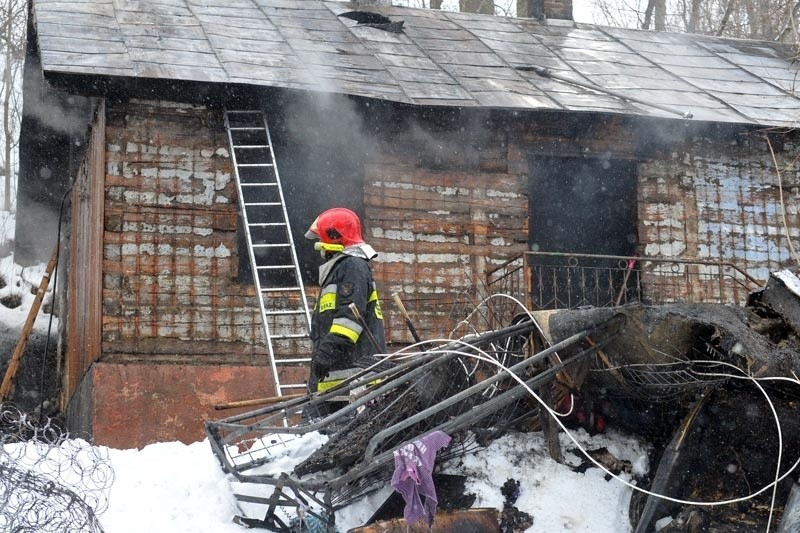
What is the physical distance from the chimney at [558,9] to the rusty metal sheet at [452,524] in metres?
10.2

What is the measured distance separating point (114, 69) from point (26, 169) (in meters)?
5.06

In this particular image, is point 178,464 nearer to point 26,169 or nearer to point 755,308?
point 755,308

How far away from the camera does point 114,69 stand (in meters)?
8.12

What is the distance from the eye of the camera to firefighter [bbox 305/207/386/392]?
18.2ft

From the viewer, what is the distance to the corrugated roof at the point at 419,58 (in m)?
8.69

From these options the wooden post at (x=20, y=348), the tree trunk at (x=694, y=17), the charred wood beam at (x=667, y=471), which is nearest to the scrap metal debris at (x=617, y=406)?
the charred wood beam at (x=667, y=471)

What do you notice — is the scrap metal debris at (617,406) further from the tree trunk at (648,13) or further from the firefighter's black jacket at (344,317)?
the tree trunk at (648,13)

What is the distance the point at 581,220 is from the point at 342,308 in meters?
6.28

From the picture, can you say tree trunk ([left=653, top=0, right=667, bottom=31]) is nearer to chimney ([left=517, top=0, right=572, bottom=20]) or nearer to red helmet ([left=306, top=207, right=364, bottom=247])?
chimney ([left=517, top=0, right=572, bottom=20])

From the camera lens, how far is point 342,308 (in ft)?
18.5

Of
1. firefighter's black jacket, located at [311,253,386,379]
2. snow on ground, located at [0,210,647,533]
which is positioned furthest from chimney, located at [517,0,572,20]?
snow on ground, located at [0,210,647,533]

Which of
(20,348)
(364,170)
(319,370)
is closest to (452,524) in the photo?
(319,370)

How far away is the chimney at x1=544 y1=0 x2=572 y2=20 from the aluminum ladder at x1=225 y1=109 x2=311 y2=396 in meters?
6.01

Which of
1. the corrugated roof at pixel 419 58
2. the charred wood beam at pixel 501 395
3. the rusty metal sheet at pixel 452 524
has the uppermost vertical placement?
the corrugated roof at pixel 419 58
